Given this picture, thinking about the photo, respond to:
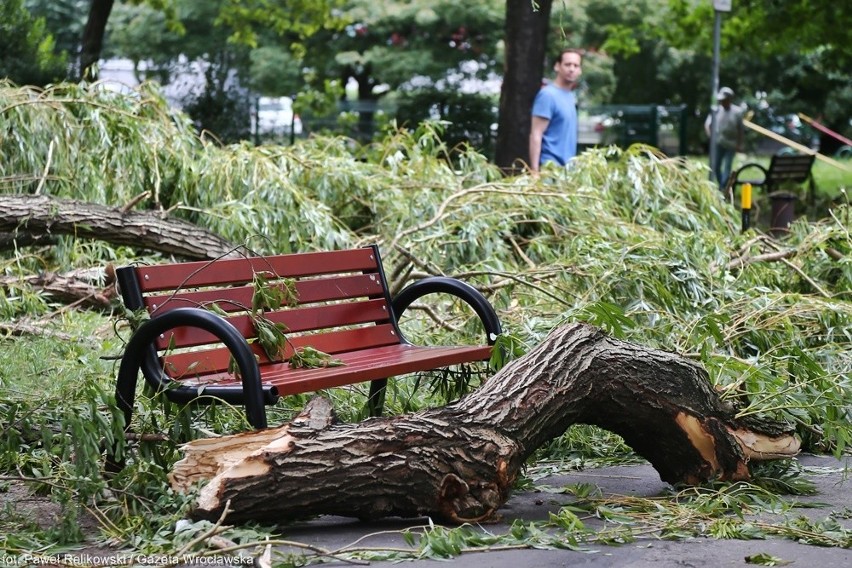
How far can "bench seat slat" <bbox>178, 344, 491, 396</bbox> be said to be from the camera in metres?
4.25

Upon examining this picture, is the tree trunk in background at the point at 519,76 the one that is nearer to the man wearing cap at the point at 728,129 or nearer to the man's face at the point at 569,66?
Answer: the man's face at the point at 569,66

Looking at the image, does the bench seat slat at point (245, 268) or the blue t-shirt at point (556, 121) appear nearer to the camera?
the bench seat slat at point (245, 268)

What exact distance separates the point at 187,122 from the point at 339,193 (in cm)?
148

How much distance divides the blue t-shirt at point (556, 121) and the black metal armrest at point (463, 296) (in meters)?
5.41

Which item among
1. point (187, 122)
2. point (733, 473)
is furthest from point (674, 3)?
point (733, 473)

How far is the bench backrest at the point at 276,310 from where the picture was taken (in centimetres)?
450

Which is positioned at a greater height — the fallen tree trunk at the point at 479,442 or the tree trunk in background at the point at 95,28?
the tree trunk in background at the point at 95,28

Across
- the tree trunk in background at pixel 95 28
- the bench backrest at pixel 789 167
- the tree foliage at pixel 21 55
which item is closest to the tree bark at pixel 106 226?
the tree foliage at pixel 21 55

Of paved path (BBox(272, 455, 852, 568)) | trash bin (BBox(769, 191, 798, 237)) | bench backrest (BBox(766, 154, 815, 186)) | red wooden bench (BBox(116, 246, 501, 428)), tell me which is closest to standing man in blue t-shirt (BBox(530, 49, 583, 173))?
trash bin (BBox(769, 191, 798, 237))

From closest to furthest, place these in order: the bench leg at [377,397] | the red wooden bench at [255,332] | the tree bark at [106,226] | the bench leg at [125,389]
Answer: the red wooden bench at [255,332], the bench leg at [125,389], the bench leg at [377,397], the tree bark at [106,226]

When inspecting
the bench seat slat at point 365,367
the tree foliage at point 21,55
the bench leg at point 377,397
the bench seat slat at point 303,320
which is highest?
the tree foliage at point 21,55

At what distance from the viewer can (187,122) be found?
9.84 m

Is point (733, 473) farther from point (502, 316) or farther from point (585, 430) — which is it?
point (502, 316)

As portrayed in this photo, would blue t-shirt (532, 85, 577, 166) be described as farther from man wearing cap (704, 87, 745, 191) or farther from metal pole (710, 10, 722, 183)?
man wearing cap (704, 87, 745, 191)
